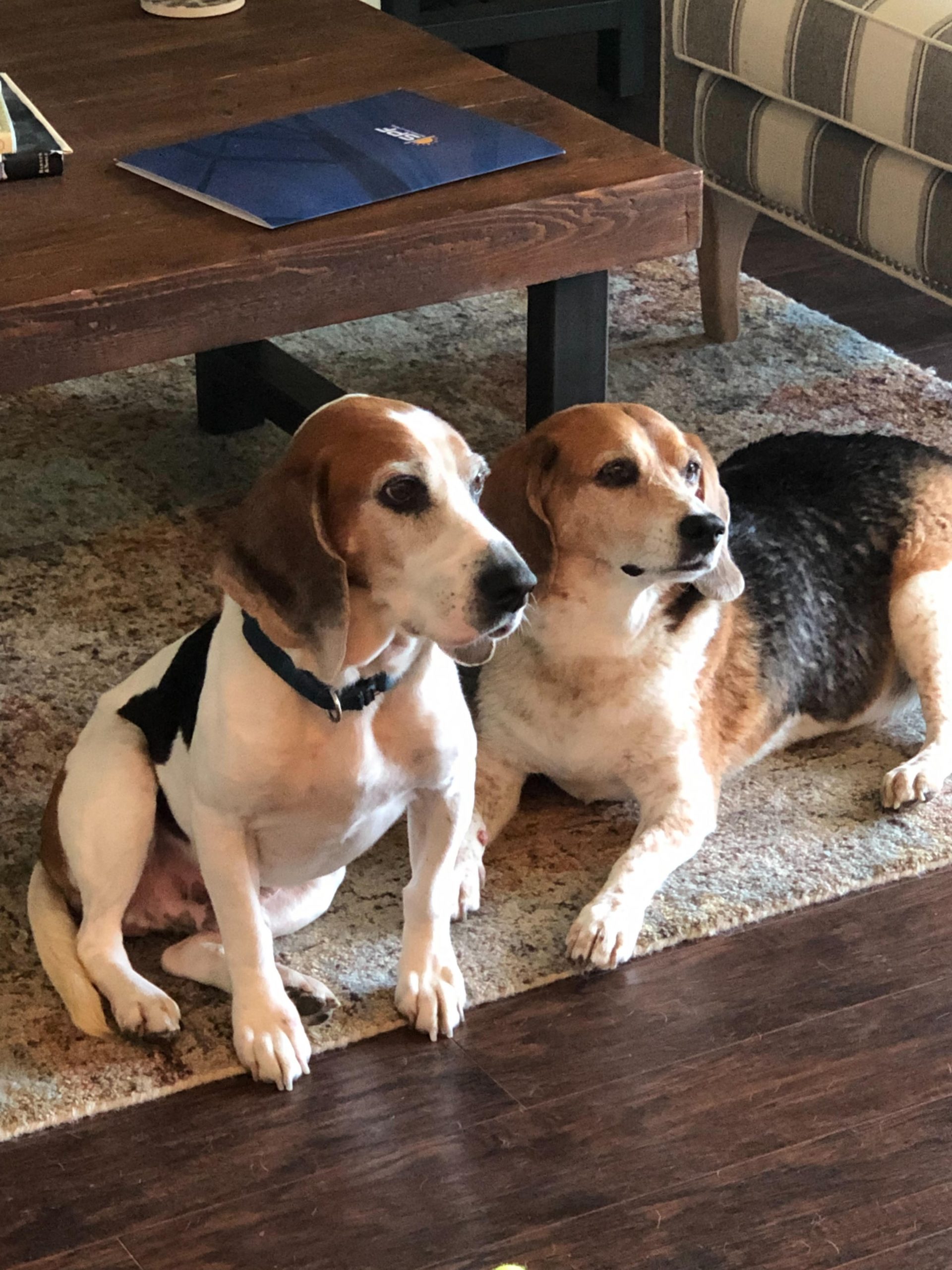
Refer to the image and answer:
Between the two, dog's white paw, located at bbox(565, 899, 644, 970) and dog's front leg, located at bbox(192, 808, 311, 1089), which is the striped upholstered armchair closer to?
dog's white paw, located at bbox(565, 899, 644, 970)

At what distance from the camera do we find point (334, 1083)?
1.58 m

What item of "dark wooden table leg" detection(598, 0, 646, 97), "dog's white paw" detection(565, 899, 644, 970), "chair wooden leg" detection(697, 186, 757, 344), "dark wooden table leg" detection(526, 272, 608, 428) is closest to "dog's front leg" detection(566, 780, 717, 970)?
"dog's white paw" detection(565, 899, 644, 970)

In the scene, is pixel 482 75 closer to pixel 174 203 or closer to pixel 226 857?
pixel 174 203

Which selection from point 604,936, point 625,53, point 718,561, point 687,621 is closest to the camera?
point 604,936

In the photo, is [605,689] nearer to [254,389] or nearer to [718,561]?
[718,561]

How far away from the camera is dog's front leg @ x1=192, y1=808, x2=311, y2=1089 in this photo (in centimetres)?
152

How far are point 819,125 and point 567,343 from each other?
918mm

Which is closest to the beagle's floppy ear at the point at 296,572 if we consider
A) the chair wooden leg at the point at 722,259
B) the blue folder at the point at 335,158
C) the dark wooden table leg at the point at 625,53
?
the blue folder at the point at 335,158

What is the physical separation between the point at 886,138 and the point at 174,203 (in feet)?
4.09

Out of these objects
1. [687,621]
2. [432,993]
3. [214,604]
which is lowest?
[214,604]

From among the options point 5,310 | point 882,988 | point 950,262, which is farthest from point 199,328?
point 950,262

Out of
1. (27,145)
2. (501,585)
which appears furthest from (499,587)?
(27,145)

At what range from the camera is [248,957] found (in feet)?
5.05

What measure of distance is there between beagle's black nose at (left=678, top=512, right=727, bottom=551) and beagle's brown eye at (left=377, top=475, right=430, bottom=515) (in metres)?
0.44
